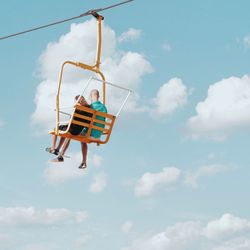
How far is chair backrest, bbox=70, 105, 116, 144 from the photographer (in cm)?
1533

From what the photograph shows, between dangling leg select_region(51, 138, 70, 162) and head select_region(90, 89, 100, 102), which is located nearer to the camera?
head select_region(90, 89, 100, 102)

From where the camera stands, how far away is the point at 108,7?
14773 millimetres

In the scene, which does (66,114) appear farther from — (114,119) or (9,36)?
(9,36)

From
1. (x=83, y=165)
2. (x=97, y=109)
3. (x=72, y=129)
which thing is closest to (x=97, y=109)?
(x=97, y=109)

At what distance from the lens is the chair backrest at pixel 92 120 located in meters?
15.3

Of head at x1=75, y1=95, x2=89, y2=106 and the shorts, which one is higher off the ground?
head at x1=75, y1=95, x2=89, y2=106

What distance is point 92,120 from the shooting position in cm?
1557

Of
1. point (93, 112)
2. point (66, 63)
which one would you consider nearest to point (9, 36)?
point (66, 63)

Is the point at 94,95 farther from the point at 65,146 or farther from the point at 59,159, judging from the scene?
the point at 59,159

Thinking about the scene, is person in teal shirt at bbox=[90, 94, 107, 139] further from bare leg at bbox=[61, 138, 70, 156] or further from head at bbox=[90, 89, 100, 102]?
bare leg at bbox=[61, 138, 70, 156]

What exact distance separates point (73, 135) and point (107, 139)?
37.0 inches

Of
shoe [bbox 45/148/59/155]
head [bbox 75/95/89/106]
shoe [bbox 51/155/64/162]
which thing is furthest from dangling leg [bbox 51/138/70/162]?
head [bbox 75/95/89/106]

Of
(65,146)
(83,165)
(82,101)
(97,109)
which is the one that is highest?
(82,101)

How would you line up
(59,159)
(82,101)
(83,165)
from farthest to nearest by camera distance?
(83,165) → (59,159) → (82,101)
